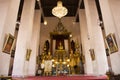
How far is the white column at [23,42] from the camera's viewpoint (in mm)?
8086

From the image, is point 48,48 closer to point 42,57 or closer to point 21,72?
point 42,57

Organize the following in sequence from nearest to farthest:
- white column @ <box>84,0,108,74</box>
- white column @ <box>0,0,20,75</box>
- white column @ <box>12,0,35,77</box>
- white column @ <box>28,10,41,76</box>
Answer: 1. white column @ <box>0,0,20,75</box>
2. white column @ <box>84,0,108,74</box>
3. white column @ <box>12,0,35,77</box>
4. white column @ <box>28,10,41,76</box>

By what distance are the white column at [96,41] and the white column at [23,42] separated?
4087mm

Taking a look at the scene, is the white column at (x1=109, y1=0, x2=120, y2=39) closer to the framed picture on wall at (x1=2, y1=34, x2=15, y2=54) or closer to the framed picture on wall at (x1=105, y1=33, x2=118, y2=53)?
the framed picture on wall at (x1=105, y1=33, x2=118, y2=53)

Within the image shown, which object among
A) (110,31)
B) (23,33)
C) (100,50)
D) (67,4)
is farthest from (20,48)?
(67,4)

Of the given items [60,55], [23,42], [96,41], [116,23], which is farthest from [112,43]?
[60,55]

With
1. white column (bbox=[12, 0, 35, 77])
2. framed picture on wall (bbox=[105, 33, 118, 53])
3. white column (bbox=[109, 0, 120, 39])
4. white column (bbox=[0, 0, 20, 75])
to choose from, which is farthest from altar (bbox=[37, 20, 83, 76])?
white column (bbox=[109, 0, 120, 39])

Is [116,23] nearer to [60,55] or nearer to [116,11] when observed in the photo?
[116,11]

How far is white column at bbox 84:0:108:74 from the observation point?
26.2 ft

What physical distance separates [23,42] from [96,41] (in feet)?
15.0

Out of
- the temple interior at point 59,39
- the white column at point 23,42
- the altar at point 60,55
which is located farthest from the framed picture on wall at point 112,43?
the altar at point 60,55

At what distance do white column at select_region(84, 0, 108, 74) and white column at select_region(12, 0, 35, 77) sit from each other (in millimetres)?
4087

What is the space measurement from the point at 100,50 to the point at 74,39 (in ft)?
26.2

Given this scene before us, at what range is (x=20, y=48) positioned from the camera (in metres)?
8.58
